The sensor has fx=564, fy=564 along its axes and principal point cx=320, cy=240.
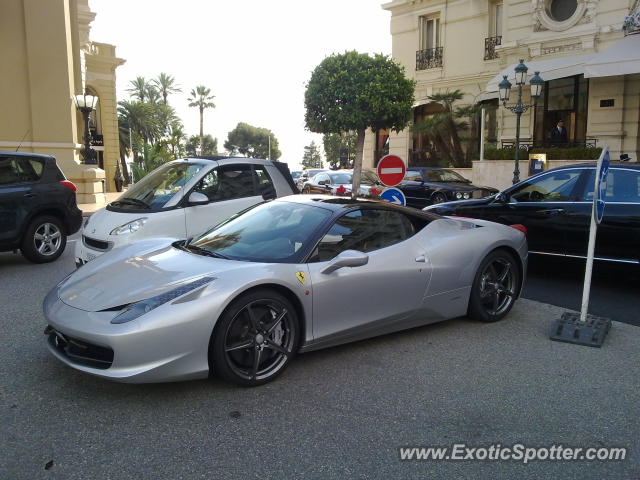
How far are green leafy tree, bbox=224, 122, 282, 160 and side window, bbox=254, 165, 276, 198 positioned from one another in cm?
10038

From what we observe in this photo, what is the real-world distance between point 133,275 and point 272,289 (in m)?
1.00

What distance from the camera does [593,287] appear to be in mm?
7168

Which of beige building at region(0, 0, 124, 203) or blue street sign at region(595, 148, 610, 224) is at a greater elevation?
beige building at region(0, 0, 124, 203)

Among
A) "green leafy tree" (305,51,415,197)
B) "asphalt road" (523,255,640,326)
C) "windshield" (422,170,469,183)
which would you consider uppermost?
"green leafy tree" (305,51,415,197)

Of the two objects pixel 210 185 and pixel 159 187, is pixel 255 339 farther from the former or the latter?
pixel 159 187

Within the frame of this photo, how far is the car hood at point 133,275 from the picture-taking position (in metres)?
3.75

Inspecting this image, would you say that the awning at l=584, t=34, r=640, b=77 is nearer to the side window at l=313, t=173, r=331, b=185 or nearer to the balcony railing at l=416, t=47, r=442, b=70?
the side window at l=313, t=173, r=331, b=185

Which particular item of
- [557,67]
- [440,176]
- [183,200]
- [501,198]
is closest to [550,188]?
[501,198]

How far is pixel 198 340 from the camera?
3594 millimetres

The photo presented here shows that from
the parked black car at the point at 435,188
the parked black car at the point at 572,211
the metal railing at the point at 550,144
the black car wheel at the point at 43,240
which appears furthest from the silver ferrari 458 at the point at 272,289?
the metal railing at the point at 550,144

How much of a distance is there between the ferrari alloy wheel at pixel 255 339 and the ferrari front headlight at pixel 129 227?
3.26 meters

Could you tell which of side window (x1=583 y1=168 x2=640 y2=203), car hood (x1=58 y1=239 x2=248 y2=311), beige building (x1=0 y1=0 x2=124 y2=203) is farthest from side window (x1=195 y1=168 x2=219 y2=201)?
beige building (x1=0 y1=0 x2=124 y2=203)

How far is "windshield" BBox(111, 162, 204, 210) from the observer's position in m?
7.10

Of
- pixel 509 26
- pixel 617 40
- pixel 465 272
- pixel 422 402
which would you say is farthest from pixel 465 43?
pixel 422 402
